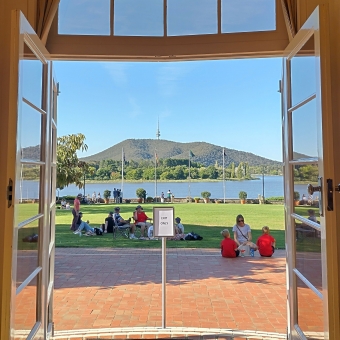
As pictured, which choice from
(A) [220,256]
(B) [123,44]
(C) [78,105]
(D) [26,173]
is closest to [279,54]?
(B) [123,44]

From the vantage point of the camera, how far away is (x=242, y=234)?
635 centimetres

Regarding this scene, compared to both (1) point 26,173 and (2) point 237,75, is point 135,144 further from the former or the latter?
(1) point 26,173

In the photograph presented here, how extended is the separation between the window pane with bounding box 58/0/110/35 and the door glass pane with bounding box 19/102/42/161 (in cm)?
73

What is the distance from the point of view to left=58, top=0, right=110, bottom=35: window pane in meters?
2.07

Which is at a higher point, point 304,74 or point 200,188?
point 304,74

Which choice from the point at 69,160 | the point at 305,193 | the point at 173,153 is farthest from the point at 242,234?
the point at 173,153

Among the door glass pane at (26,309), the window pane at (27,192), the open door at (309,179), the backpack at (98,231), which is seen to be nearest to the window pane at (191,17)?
the open door at (309,179)

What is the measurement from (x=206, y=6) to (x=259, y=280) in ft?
13.2

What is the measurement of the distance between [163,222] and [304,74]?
6.37ft

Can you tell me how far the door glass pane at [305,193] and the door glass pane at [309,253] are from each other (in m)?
0.08

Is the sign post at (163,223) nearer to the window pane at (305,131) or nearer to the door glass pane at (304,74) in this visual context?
the window pane at (305,131)

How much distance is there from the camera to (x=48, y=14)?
1.86 metres

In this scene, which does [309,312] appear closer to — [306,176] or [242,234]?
[306,176]

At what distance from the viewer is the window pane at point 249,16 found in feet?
6.70
